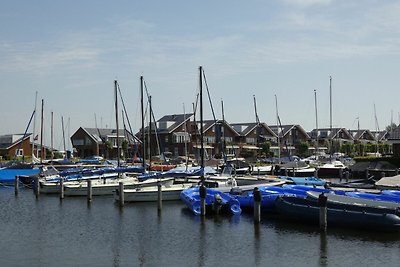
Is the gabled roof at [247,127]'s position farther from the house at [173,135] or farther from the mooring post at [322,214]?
the mooring post at [322,214]

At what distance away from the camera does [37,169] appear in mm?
61406

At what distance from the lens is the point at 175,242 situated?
89.2 ft

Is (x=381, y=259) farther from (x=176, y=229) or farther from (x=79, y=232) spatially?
(x=79, y=232)

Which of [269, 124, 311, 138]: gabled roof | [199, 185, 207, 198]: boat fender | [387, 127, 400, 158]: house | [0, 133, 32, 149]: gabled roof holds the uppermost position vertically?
[269, 124, 311, 138]: gabled roof

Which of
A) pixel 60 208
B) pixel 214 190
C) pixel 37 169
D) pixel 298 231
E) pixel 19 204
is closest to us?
pixel 298 231

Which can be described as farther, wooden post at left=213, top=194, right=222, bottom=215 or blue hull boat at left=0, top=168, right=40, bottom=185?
blue hull boat at left=0, top=168, right=40, bottom=185

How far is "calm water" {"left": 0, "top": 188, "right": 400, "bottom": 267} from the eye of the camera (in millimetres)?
23547

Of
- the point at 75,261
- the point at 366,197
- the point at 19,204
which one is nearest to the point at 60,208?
the point at 19,204

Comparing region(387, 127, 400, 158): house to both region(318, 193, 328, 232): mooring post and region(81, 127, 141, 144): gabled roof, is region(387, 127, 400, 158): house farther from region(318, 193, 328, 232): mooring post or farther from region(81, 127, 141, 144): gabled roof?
region(81, 127, 141, 144): gabled roof

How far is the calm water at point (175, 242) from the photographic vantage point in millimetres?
23547

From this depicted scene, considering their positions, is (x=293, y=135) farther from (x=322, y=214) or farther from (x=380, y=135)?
(x=322, y=214)

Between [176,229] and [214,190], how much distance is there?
695 cm

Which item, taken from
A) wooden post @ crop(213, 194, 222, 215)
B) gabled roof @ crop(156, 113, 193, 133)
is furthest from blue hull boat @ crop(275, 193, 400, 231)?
gabled roof @ crop(156, 113, 193, 133)

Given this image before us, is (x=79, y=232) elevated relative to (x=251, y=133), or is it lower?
lower
